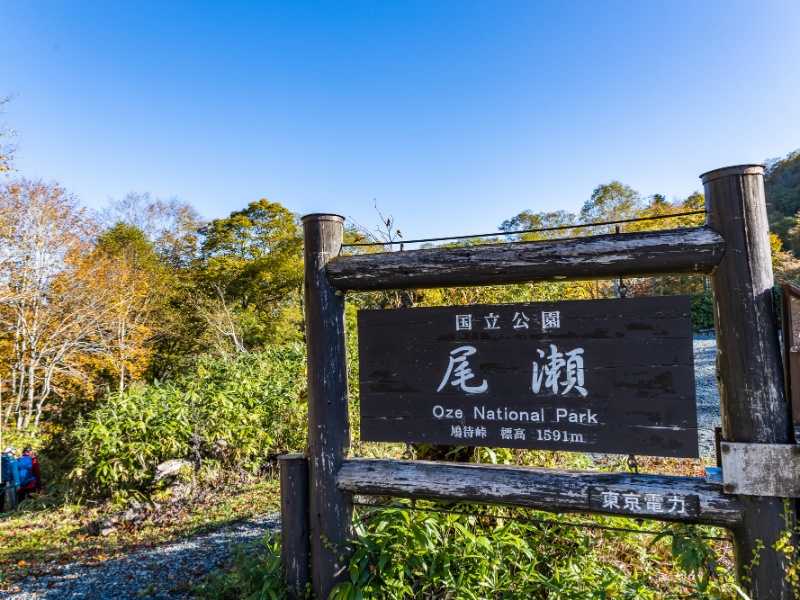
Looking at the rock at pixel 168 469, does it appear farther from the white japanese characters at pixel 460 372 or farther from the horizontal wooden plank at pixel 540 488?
the white japanese characters at pixel 460 372

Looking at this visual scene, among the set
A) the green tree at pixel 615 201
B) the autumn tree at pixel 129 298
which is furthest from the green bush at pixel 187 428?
the green tree at pixel 615 201

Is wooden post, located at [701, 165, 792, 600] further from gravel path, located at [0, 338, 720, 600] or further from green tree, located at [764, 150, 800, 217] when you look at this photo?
green tree, located at [764, 150, 800, 217]

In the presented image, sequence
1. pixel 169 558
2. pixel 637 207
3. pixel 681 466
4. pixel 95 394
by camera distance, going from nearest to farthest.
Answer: pixel 169 558
pixel 681 466
pixel 95 394
pixel 637 207

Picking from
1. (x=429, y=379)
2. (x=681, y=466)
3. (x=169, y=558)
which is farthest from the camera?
(x=681, y=466)

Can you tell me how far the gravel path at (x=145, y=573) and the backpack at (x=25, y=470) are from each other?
4083 millimetres

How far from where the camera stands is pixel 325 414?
2.69 metres

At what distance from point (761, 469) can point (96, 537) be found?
18.3 ft

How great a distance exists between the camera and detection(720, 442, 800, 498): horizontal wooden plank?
2.03 m

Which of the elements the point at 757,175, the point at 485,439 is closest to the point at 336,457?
the point at 485,439

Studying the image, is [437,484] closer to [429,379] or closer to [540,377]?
[429,379]

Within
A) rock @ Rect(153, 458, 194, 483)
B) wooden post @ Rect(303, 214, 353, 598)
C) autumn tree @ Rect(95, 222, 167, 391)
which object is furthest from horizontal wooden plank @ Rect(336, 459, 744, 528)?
autumn tree @ Rect(95, 222, 167, 391)

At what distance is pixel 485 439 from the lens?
246 centimetres

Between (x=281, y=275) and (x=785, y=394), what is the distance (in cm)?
1577

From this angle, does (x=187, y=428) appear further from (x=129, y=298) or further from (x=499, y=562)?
(x=129, y=298)
